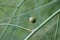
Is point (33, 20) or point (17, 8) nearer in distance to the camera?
point (33, 20)

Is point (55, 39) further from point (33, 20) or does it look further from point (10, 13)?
point (10, 13)

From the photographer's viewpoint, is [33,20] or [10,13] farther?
[10,13]


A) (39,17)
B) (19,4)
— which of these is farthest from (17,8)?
(39,17)

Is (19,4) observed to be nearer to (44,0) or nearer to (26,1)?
(26,1)

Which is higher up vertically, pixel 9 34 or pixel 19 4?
pixel 19 4

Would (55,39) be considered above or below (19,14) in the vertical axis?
below

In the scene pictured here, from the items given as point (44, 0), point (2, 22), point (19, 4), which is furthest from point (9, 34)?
point (44, 0)
